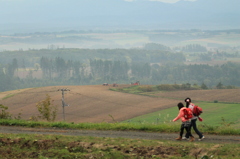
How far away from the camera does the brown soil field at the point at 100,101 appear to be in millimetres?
68188

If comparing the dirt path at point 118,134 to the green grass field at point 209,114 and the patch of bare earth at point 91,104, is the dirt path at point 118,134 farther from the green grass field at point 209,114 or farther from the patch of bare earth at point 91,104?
the patch of bare earth at point 91,104

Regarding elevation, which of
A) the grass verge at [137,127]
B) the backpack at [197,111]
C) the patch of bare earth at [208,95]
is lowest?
the patch of bare earth at [208,95]

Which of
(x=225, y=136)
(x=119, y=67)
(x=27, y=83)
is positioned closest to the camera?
(x=225, y=136)

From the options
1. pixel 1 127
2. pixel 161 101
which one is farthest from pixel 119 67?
pixel 1 127

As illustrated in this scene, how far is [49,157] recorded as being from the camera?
14.5 metres

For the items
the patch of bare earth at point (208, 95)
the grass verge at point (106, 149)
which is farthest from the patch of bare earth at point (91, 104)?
the grass verge at point (106, 149)

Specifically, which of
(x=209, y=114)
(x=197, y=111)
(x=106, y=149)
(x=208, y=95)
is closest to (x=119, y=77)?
(x=208, y=95)

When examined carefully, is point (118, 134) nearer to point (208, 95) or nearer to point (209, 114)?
point (209, 114)

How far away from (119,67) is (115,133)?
179755mm

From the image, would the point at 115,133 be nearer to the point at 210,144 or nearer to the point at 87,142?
the point at 87,142

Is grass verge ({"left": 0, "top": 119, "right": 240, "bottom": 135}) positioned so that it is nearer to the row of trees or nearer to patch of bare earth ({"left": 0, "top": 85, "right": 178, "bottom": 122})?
patch of bare earth ({"left": 0, "top": 85, "right": 178, "bottom": 122})

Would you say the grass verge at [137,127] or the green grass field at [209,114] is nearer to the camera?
the grass verge at [137,127]

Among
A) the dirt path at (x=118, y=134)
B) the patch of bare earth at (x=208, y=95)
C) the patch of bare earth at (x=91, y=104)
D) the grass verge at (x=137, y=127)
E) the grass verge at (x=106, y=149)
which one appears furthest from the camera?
the patch of bare earth at (x=208, y=95)

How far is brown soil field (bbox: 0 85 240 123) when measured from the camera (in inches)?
2685
